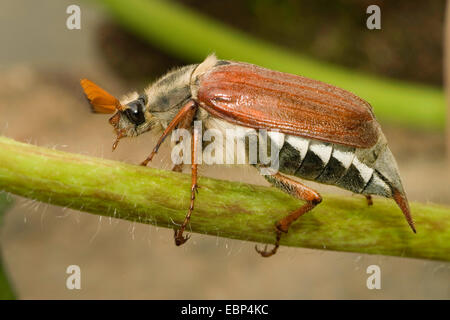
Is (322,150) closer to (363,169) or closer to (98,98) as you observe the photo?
(363,169)

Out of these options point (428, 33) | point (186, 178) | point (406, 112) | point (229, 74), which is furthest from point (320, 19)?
point (186, 178)

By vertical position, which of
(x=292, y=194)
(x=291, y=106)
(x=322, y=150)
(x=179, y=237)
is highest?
(x=291, y=106)

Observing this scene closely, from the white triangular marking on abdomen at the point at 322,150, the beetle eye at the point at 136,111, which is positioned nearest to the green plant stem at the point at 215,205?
the white triangular marking on abdomen at the point at 322,150

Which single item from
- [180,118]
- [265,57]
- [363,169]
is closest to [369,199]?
[363,169]

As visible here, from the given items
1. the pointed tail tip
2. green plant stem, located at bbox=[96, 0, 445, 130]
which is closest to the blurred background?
green plant stem, located at bbox=[96, 0, 445, 130]

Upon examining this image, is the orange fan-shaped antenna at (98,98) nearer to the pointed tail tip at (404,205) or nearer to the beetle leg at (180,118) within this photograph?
the beetle leg at (180,118)
